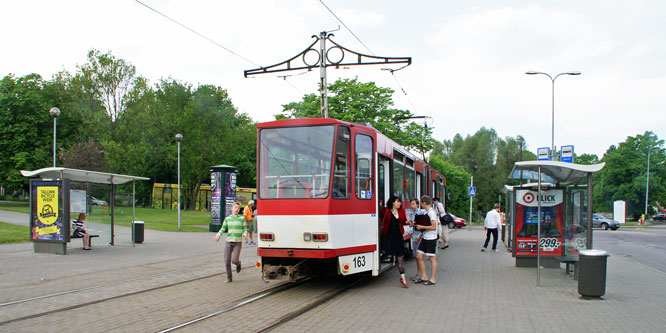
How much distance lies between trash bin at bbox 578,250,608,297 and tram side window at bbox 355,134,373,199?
377 cm

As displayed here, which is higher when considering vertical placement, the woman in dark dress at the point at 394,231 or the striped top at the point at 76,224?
the woman in dark dress at the point at 394,231

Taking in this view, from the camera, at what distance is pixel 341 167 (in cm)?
895

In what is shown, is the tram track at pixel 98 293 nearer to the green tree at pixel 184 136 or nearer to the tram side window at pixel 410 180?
the tram side window at pixel 410 180

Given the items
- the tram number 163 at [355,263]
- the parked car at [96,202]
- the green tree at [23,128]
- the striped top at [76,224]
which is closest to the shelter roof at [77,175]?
the parked car at [96,202]

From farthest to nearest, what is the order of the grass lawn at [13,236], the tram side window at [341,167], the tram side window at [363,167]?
the grass lawn at [13,236] < the tram side window at [363,167] < the tram side window at [341,167]

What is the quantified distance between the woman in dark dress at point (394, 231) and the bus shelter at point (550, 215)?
2.82 m

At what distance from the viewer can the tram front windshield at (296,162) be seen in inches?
348

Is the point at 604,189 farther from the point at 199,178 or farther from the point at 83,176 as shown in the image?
the point at 83,176

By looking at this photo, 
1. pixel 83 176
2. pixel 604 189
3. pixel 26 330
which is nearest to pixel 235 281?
pixel 26 330

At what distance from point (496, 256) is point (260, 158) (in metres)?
9.54

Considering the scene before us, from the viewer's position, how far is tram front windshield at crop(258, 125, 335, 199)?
8.84m

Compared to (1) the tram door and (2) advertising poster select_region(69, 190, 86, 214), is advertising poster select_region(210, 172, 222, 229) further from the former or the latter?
(1) the tram door

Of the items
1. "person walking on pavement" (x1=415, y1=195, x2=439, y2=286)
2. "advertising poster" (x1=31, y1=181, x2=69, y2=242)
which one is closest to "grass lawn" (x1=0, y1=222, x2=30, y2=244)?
"advertising poster" (x1=31, y1=181, x2=69, y2=242)

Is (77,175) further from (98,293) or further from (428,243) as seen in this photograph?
(428,243)
